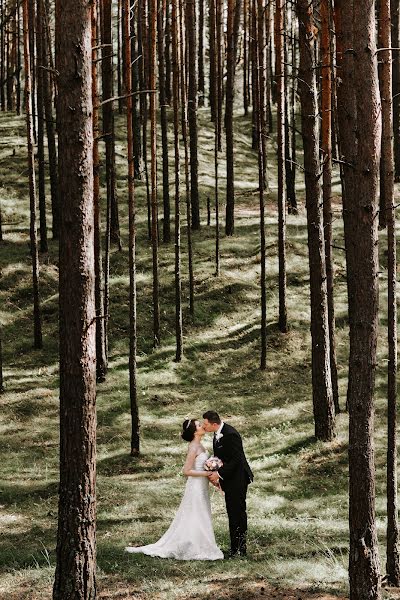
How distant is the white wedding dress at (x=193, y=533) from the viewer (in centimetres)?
888

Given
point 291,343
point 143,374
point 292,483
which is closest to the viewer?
point 292,483

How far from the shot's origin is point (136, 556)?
29.0 ft

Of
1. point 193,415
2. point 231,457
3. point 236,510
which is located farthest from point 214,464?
point 193,415

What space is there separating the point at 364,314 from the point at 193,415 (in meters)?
9.67

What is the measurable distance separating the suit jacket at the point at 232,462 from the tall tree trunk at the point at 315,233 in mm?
5696

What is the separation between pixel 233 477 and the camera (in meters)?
8.75

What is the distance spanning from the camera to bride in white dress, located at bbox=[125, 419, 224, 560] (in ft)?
29.1

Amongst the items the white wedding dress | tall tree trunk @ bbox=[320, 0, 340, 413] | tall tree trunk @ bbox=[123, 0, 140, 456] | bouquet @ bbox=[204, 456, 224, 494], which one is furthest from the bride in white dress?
A: tall tree trunk @ bbox=[320, 0, 340, 413]

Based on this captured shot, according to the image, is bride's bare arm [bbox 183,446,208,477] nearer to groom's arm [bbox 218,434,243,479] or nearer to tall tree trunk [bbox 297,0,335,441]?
groom's arm [bbox 218,434,243,479]

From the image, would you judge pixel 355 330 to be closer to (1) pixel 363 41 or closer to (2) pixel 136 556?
(1) pixel 363 41

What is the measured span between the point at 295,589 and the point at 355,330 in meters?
2.74

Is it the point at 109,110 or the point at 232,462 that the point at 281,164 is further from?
the point at 232,462

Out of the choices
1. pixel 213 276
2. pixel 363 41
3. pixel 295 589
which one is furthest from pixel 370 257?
pixel 213 276

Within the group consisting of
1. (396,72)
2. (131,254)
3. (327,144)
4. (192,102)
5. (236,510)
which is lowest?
(236,510)
